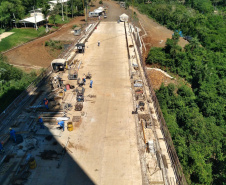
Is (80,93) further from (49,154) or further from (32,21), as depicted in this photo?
(32,21)

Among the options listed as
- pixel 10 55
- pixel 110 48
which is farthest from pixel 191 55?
pixel 10 55

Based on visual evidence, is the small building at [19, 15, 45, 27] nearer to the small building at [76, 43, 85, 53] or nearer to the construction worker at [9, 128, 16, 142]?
the small building at [76, 43, 85, 53]

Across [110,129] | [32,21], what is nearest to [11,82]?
[110,129]

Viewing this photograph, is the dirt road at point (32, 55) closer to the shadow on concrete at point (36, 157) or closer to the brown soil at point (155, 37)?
the brown soil at point (155, 37)

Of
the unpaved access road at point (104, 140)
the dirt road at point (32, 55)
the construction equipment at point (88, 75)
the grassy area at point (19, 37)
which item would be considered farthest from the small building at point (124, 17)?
the construction equipment at point (88, 75)

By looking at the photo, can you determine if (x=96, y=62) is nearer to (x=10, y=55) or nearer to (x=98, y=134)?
(x=98, y=134)

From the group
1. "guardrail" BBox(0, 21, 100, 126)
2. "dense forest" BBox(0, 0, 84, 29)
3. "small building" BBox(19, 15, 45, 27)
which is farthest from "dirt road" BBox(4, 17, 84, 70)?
"guardrail" BBox(0, 21, 100, 126)

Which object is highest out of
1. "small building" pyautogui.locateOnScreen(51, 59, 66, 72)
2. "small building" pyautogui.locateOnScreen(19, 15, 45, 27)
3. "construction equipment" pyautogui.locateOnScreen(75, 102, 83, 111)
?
"small building" pyautogui.locateOnScreen(19, 15, 45, 27)
